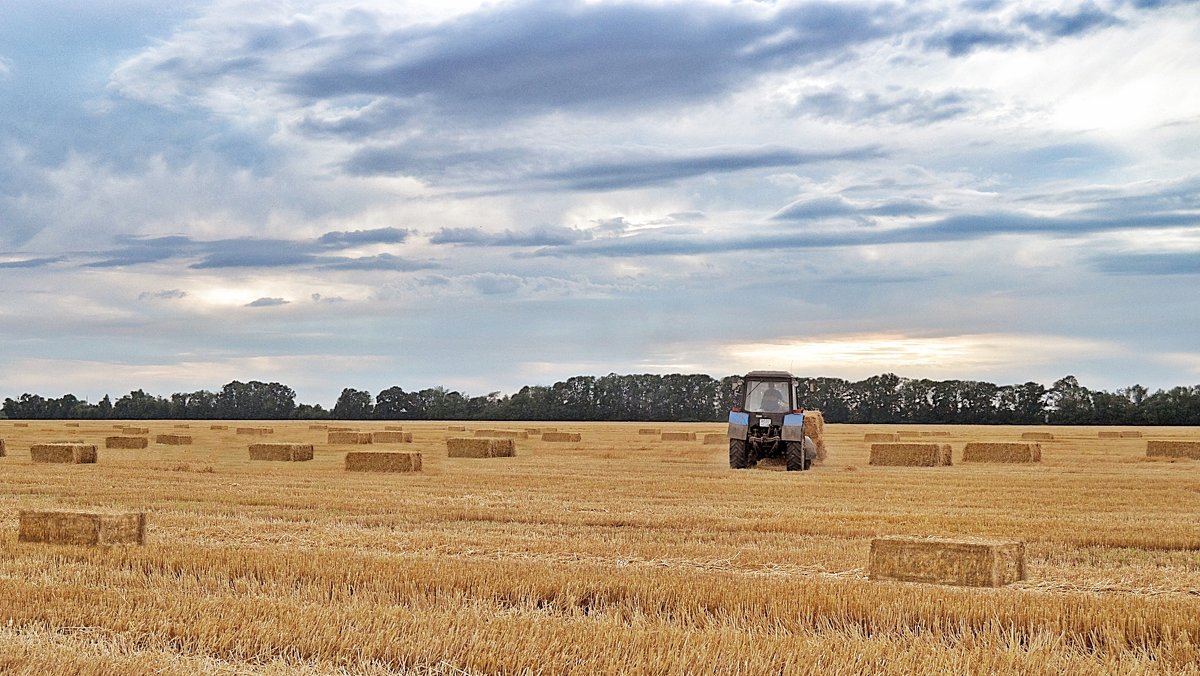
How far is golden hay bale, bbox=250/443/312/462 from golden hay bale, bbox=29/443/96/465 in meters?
3.84

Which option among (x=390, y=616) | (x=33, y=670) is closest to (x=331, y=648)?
(x=390, y=616)

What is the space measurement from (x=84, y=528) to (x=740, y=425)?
57.2 feet

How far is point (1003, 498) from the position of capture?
1895 cm

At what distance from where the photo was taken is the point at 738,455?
1077 inches

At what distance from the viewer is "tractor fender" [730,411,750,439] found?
27.2 m

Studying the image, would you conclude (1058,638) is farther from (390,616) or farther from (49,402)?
(49,402)

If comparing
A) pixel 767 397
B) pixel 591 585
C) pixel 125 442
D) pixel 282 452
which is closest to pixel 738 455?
pixel 767 397

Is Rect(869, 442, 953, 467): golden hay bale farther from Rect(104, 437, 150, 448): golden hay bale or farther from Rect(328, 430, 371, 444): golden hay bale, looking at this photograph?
Rect(104, 437, 150, 448): golden hay bale

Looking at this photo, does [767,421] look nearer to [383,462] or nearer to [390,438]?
[383,462]

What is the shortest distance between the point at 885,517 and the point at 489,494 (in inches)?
239

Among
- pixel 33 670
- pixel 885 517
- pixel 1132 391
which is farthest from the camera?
pixel 1132 391

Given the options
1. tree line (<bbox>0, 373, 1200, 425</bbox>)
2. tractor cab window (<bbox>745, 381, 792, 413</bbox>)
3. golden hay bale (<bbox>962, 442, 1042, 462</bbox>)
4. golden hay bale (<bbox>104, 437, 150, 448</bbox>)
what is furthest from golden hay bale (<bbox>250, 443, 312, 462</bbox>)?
tree line (<bbox>0, 373, 1200, 425</bbox>)

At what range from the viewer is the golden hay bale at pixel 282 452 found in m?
31.0

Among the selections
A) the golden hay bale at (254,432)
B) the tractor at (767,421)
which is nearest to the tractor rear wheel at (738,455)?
the tractor at (767,421)
